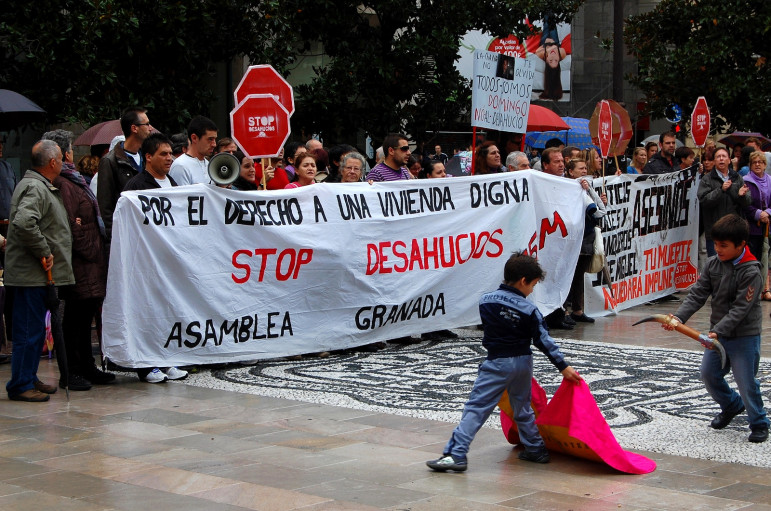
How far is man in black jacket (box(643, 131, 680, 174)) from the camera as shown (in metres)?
15.1

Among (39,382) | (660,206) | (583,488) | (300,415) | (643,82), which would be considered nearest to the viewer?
(583,488)

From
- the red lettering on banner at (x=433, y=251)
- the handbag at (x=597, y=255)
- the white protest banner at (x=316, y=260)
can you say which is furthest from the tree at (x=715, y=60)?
the red lettering on banner at (x=433, y=251)

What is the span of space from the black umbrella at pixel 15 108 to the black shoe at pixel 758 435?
8791 millimetres

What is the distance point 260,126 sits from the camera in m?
10.6

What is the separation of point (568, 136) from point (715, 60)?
6.98 meters

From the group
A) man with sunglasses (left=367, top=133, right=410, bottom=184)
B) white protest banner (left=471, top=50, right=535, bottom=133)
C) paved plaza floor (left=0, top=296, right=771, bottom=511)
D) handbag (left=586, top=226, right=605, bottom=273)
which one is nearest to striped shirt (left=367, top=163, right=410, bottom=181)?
man with sunglasses (left=367, top=133, right=410, bottom=184)

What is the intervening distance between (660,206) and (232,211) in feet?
22.4

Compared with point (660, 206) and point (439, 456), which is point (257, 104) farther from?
point (660, 206)

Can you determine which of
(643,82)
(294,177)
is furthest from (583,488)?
(643,82)

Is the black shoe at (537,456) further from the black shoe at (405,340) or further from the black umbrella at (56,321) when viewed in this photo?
the black shoe at (405,340)

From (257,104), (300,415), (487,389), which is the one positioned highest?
(257,104)

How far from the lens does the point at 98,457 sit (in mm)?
6508

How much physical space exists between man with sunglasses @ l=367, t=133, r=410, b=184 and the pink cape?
5104 mm

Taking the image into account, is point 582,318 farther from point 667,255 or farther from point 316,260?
point 316,260
